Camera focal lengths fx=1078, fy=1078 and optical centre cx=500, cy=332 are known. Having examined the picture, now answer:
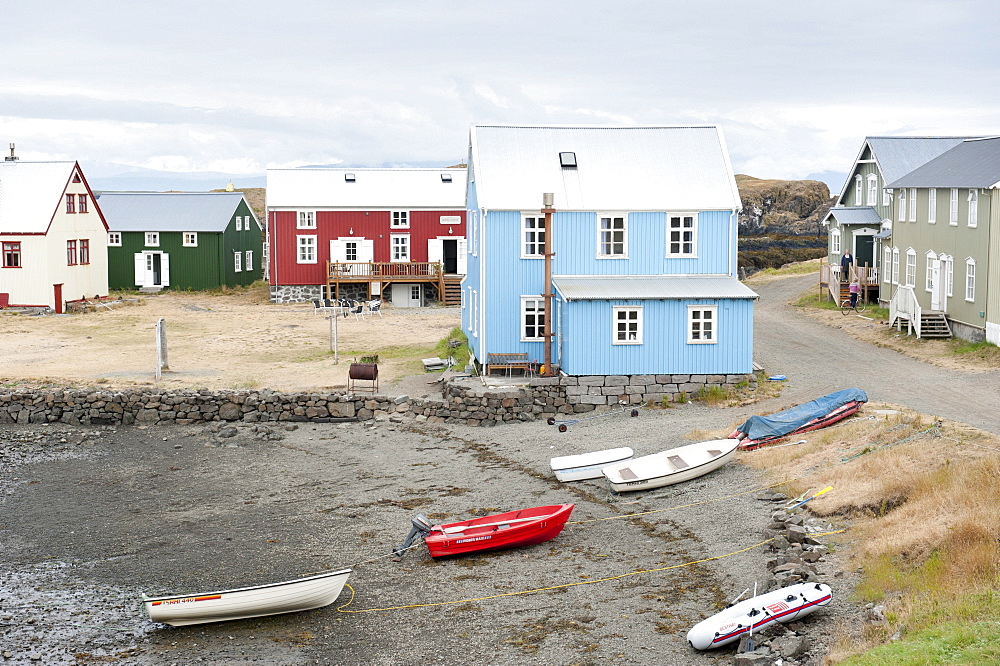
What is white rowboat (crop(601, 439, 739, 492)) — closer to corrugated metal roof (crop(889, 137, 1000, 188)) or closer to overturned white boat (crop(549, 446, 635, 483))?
overturned white boat (crop(549, 446, 635, 483))

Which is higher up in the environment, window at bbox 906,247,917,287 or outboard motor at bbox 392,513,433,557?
window at bbox 906,247,917,287

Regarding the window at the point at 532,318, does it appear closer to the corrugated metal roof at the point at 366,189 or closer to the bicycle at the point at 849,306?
the bicycle at the point at 849,306

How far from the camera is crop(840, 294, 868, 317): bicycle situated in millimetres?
44656

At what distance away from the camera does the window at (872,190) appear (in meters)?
49.5

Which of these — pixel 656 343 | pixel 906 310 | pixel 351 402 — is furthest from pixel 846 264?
pixel 351 402

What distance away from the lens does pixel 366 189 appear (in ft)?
185

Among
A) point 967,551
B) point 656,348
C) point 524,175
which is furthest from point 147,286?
point 967,551

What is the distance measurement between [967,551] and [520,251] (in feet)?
61.1

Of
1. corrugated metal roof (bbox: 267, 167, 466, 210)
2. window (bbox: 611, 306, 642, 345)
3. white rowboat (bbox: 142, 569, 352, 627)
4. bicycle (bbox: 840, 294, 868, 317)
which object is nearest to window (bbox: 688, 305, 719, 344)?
window (bbox: 611, 306, 642, 345)

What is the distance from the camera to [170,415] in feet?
105

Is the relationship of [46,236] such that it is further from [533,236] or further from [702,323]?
[702,323]

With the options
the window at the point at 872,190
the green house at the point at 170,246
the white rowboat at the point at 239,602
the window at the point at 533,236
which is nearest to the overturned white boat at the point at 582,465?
the white rowboat at the point at 239,602

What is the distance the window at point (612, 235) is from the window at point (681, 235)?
1373 millimetres

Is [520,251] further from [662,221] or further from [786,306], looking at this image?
[786,306]
